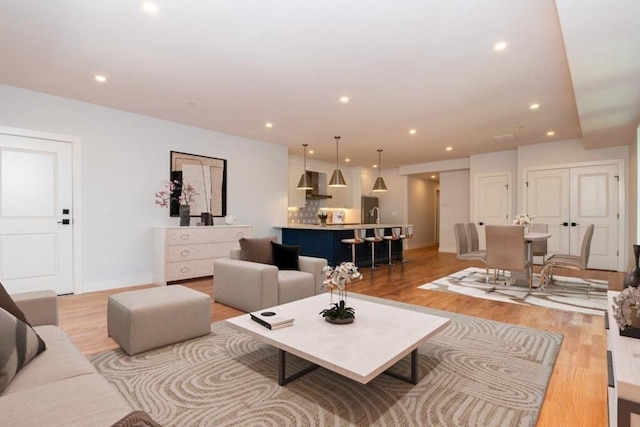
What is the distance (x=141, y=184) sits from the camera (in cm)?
498

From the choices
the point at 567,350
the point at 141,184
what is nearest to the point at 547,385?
the point at 567,350

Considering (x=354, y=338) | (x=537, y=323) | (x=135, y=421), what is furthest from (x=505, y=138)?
(x=135, y=421)

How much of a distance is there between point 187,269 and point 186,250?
301 millimetres

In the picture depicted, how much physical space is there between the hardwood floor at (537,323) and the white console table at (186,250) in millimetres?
250

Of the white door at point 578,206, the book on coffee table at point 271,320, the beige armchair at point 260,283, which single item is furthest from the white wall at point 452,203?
the book on coffee table at point 271,320

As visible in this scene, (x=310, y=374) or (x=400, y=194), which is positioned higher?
(x=400, y=194)

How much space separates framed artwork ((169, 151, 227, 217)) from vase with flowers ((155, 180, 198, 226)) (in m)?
0.04

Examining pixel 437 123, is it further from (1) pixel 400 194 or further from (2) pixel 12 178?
(2) pixel 12 178

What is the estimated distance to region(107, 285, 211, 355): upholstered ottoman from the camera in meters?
2.34

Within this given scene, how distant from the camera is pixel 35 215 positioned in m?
4.09

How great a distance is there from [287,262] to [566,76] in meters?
3.78

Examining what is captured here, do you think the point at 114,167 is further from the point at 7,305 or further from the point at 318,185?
the point at 318,185

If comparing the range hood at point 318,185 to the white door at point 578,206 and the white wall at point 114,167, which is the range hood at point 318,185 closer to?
the white wall at point 114,167

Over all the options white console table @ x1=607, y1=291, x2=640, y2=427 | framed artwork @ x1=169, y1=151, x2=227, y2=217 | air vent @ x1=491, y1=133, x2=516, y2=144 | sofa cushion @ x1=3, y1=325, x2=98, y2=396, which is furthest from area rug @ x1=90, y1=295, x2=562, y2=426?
air vent @ x1=491, y1=133, x2=516, y2=144
